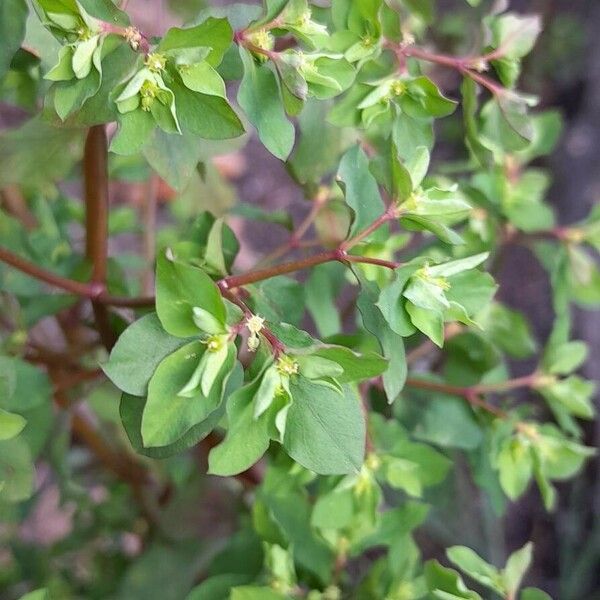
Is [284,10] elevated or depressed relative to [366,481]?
elevated

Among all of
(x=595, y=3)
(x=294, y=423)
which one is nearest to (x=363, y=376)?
(x=294, y=423)

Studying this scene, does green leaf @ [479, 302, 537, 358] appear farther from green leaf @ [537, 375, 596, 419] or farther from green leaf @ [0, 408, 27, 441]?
green leaf @ [0, 408, 27, 441]

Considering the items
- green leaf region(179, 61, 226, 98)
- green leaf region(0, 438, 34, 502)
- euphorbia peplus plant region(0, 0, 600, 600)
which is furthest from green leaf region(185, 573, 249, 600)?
green leaf region(179, 61, 226, 98)

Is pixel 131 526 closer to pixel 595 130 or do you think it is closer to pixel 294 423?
pixel 294 423

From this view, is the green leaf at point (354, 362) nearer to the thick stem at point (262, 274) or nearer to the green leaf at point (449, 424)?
the thick stem at point (262, 274)

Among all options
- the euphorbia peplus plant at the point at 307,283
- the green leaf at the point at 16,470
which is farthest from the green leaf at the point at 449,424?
the green leaf at the point at 16,470

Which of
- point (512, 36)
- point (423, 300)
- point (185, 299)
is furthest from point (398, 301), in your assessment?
point (512, 36)

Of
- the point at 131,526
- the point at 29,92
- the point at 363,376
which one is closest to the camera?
the point at 363,376
